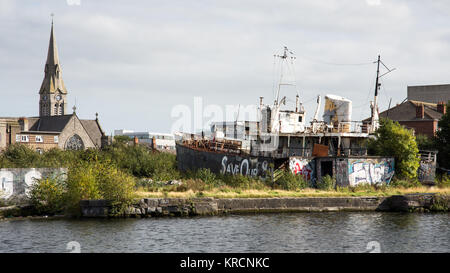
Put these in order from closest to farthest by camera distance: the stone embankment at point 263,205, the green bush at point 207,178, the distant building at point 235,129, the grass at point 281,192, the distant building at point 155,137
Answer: the stone embankment at point 263,205, the grass at point 281,192, the green bush at point 207,178, the distant building at point 235,129, the distant building at point 155,137

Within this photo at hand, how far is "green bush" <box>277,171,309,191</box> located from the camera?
38906 mm

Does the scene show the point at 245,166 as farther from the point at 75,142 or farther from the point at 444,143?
the point at 75,142

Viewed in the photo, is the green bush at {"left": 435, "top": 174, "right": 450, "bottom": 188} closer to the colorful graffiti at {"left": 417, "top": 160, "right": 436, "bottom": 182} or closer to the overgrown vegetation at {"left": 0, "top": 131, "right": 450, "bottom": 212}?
the overgrown vegetation at {"left": 0, "top": 131, "right": 450, "bottom": 212}

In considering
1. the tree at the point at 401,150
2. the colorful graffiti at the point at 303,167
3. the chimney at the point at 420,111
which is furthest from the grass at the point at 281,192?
the chimney at the point at 420,111

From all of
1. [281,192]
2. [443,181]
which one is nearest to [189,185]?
[281,192]

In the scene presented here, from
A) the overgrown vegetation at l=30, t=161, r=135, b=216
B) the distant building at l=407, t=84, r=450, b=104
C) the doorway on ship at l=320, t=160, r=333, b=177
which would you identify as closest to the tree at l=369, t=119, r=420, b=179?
the doorway on ship at l=320, t=160, r=333, b=177

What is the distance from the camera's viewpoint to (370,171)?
135ft

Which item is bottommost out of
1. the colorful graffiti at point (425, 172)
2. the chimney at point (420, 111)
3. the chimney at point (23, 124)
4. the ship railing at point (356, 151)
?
the colorful graffiti at point (425, 172)

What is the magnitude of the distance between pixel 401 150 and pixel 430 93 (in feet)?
148

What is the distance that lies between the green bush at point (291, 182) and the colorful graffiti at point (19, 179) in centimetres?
1482

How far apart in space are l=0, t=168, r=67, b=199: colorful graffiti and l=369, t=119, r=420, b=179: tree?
2383cm

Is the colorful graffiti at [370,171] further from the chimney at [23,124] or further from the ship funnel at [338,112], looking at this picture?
the chimney at [23,124]

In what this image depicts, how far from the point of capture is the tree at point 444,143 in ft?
157
